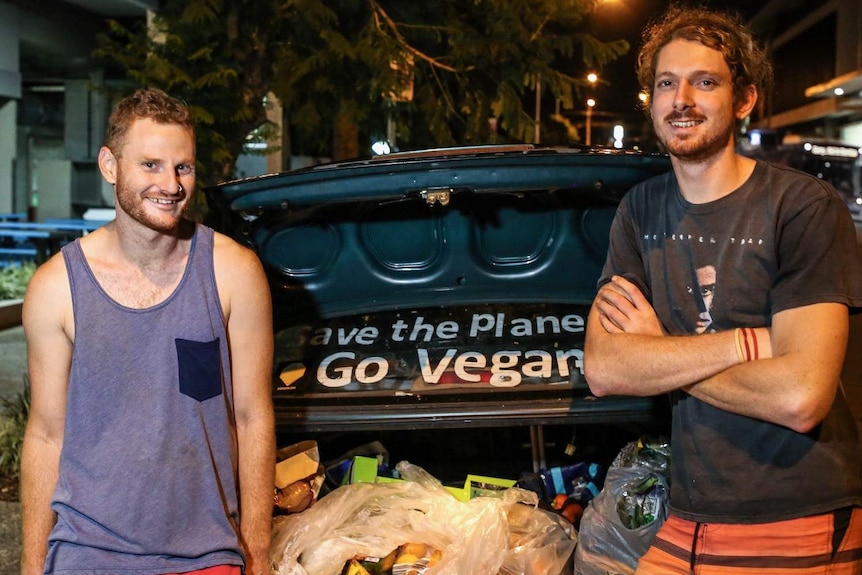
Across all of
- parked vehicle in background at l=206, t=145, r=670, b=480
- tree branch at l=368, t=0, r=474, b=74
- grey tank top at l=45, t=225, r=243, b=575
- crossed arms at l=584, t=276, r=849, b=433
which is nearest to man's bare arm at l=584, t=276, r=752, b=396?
crossed arms at l=584, t=276, r=849, b=433

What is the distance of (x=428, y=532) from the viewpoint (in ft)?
9.18

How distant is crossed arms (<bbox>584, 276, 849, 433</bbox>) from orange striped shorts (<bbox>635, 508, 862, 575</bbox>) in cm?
24

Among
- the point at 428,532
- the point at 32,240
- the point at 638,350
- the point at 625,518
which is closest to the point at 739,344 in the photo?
the point at 638,350

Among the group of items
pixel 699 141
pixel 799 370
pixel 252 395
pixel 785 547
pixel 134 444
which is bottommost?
pixel 785 547

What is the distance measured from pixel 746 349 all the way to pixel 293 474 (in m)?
1.52

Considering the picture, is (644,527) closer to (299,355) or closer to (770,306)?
(770,306)

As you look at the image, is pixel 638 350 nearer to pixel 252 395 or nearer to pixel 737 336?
pixel 737 336

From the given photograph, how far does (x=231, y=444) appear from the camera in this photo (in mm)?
2375

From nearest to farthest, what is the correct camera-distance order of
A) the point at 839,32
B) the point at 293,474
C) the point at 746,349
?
the point at 746,349 → the point at 293,474 → the point at 839,32

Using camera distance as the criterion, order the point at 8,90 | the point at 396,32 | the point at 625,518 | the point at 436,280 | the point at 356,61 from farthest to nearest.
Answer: the point at 8,90 → the point at 396,32 → the point at 356,61 → the point at 436,280 → the point at 625,518

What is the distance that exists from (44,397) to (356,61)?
163 inches

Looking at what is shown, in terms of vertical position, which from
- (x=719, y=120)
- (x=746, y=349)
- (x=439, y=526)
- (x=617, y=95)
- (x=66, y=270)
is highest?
(x=617, y=95)

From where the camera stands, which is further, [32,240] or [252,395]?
[32,240]

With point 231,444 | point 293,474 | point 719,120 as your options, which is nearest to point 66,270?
point 231,444
